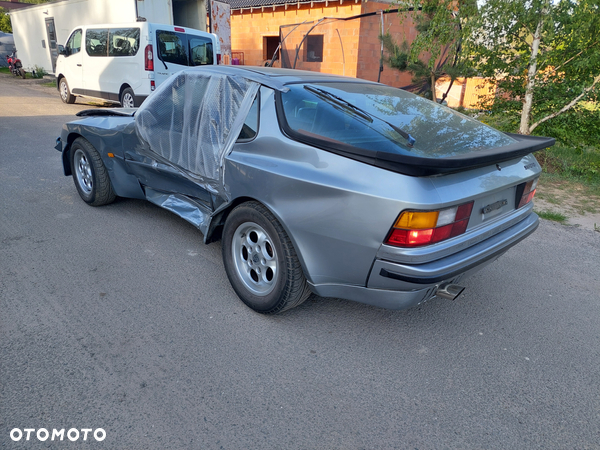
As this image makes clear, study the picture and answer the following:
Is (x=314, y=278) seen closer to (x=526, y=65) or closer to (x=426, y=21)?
(x=526, y=65)

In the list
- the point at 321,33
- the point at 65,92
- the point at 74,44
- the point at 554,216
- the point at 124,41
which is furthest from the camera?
the point at 321,33

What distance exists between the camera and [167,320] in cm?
287

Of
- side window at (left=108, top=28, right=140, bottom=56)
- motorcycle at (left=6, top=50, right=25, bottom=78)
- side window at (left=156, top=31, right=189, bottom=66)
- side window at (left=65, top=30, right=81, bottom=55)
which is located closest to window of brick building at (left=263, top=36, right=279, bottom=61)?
side window at (left=65, top=30, right=81, bottom=55)

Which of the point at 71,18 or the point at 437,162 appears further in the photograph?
the point at 71,18

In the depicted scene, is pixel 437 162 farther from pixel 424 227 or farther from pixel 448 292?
pixel 448 292

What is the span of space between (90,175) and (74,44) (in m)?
9.91

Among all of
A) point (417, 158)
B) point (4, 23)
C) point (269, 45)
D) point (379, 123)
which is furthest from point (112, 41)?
point (4, 23)

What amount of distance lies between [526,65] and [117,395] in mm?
7191

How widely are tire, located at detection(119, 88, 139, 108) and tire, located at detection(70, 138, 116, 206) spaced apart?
647cm

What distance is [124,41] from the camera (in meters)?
10.8

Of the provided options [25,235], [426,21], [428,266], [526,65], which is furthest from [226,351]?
[426,21]

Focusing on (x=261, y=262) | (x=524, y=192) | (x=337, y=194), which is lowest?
(x=261, y=262)

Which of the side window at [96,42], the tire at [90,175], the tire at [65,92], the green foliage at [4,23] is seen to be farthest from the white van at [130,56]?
the green foliage at [4,23]

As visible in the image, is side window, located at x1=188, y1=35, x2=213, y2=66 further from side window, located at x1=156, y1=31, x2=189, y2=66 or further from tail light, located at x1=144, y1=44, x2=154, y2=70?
tail light, located at x1=144, y1=44, x2=154, y2=70
